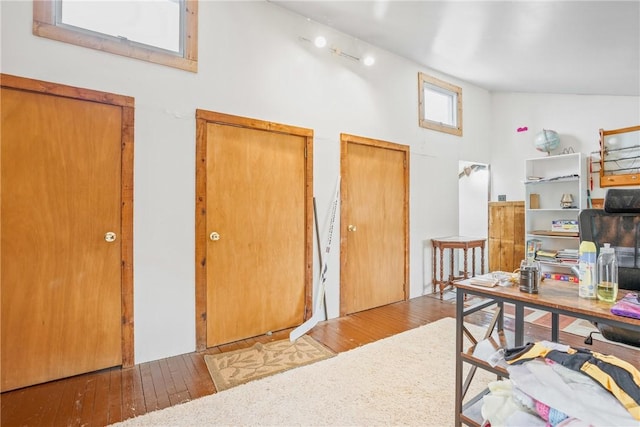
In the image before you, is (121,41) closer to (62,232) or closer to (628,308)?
(62,232)

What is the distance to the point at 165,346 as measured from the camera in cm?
243

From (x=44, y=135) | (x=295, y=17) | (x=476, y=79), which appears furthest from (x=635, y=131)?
(x=44, y=135)

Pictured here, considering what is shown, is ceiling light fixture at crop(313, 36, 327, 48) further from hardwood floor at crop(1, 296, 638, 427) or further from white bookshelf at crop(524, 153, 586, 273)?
white bookshelf at crop(524, 153, 586, 273)

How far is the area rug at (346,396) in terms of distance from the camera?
1696 millimetres

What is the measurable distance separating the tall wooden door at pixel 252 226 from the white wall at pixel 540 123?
3481mm

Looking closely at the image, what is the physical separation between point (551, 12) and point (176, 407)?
3837 mm

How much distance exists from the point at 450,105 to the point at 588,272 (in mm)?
3704

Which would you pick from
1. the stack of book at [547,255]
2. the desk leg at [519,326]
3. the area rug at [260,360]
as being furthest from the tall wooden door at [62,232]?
the stack of book at [547,255]

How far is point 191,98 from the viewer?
252 centimetres

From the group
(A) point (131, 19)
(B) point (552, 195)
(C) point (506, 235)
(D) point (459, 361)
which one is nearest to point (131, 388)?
(D) point (459, 361)

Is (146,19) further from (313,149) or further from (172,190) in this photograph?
(313,149)

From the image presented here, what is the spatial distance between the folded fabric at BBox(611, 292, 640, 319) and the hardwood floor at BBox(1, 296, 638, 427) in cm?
163

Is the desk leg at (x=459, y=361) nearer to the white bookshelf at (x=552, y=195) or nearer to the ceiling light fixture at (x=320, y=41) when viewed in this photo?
the ceiling light fixture at (x=320, y=41)

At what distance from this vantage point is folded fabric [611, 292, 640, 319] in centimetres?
115
